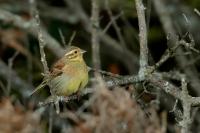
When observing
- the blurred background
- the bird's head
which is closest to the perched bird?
the bird's head

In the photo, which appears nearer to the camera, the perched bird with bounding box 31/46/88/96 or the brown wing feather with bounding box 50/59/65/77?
the perched bird with bounding box 31/46/88/96

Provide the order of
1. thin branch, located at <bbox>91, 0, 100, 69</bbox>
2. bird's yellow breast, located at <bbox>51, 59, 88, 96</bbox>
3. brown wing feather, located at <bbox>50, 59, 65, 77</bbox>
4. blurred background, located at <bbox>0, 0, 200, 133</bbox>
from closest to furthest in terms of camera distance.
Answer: bird's yellow breast, located at <bbox>51, 59, 88, 96</bbox> → brown wing feather, located at <bbox>50, 59, 65, 77</bbox> → thin branch, located at <bbox>91, 0, 100, 69</bbox> → blurred background, located at <bbox>0, 0, 200, 133</bbox>

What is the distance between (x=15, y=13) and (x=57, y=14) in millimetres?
661

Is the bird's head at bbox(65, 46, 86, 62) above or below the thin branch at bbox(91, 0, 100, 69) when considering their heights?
below

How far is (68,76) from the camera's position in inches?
233

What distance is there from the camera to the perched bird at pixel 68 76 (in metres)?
5.67

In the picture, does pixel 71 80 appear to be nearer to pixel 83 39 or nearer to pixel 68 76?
pixel 68 76

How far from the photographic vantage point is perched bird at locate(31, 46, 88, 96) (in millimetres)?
5668

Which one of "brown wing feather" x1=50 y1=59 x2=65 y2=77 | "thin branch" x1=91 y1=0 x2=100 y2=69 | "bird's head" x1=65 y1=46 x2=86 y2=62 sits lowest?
"brown wing feather" x1=50 y1=59 x2=65 y2=77

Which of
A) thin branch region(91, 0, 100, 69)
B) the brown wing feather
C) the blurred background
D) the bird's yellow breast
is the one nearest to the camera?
the bird's yellow breast

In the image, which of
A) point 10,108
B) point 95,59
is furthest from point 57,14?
point 10,108

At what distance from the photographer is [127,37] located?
914 centimetres

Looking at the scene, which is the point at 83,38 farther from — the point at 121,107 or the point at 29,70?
the point at 121,107

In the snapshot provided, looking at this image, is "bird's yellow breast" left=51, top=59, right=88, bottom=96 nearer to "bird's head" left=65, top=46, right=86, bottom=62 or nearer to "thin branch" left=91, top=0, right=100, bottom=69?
"bird's head" left=65, top=46, right=86, bottom=62
